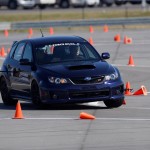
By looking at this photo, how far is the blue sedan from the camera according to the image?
1591 cm

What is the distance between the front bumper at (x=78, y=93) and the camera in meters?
15.9

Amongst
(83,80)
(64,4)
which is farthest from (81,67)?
(64,4)

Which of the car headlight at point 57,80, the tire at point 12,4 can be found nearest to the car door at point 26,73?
the car headlight at point 57,80

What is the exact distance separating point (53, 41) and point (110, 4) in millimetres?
60886

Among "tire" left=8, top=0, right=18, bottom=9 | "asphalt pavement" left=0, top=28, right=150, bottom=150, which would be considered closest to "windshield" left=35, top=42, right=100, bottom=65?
"asphalt pavement" left=0, top=28, right=150, bottom=150

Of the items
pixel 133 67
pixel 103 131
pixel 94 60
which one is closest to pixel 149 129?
pixel 103 131

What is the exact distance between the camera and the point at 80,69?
16.2 meters

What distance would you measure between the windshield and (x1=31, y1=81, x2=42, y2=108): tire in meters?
0.68

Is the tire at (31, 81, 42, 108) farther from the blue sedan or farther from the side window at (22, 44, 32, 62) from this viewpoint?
the side window at (22, 44, 32, 62)

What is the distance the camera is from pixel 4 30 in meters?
48.4

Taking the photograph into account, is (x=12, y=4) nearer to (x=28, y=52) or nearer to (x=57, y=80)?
(x=28, y=52)

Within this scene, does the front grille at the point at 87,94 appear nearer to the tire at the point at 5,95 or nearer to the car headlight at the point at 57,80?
the car headlight at the point at 57,80

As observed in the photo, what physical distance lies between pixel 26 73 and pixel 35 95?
71cm

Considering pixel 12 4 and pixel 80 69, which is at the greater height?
pixel 80 69
